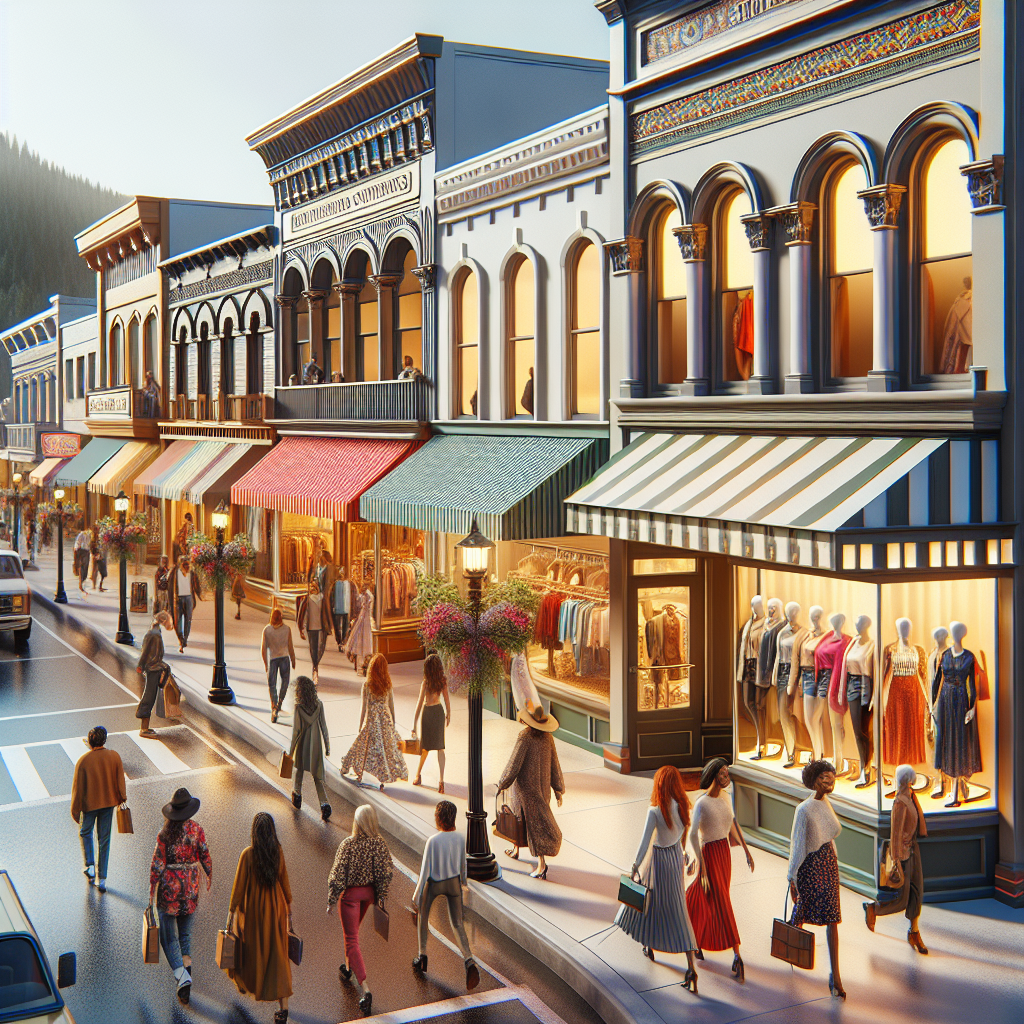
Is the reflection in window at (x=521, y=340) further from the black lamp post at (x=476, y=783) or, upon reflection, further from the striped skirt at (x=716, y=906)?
the striped skirt at (x=716, y=906)

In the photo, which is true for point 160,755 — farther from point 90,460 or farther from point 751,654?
point 90,460

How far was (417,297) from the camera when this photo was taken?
22.3 metres

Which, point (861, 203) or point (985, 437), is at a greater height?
point (861, 203)

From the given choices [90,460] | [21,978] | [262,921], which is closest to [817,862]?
[262,921]

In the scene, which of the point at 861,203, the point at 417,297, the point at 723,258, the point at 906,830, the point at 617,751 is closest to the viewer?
the point at 906,830

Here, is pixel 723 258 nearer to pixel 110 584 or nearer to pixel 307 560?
pixel 307 560

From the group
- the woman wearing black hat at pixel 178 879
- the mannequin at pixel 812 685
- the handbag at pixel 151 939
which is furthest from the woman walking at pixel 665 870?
the handbag at pixel 151 939

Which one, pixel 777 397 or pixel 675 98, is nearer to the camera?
pixel 777 397

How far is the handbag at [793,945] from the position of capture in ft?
27.6

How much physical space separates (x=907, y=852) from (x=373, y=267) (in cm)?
1640

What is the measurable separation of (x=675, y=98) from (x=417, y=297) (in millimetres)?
9029

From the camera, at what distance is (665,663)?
15.1 meters

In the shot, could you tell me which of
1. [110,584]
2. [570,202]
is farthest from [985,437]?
[110,584]

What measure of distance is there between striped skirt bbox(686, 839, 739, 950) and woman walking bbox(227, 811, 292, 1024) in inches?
131
